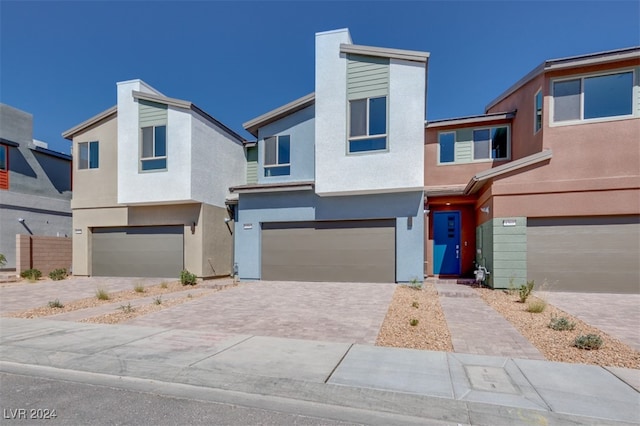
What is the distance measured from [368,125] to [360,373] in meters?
9.63

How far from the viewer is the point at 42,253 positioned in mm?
16891

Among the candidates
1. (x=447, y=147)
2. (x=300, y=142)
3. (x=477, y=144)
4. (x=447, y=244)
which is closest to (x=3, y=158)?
(x=300, y=142)

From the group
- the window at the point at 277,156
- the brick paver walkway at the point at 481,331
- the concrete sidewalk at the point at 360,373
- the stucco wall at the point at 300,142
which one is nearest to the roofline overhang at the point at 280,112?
the stucco wall at the point at 300,142

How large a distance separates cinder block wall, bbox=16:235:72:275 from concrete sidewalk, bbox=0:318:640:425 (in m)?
13.3

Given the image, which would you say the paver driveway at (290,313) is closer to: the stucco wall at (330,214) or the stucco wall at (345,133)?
the stucco wall at (330,214)

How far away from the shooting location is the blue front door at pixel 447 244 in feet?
45.7

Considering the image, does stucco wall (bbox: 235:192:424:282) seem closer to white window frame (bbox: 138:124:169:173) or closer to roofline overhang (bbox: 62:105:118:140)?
white window frame (bbox: 138:124:169:173)

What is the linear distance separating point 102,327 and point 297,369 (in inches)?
185

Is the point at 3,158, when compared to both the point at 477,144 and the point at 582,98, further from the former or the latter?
the point at 582,98

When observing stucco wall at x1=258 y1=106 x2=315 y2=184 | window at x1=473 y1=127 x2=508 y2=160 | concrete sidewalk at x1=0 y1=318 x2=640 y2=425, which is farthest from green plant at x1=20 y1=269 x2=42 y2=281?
window at x1=473 y1=127 x2=508 y2=160

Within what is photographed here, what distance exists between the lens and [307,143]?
45.5 ft

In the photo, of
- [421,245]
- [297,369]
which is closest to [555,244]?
[421,245]

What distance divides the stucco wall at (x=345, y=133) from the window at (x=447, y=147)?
3.39 metres

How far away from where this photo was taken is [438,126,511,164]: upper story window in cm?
1397
